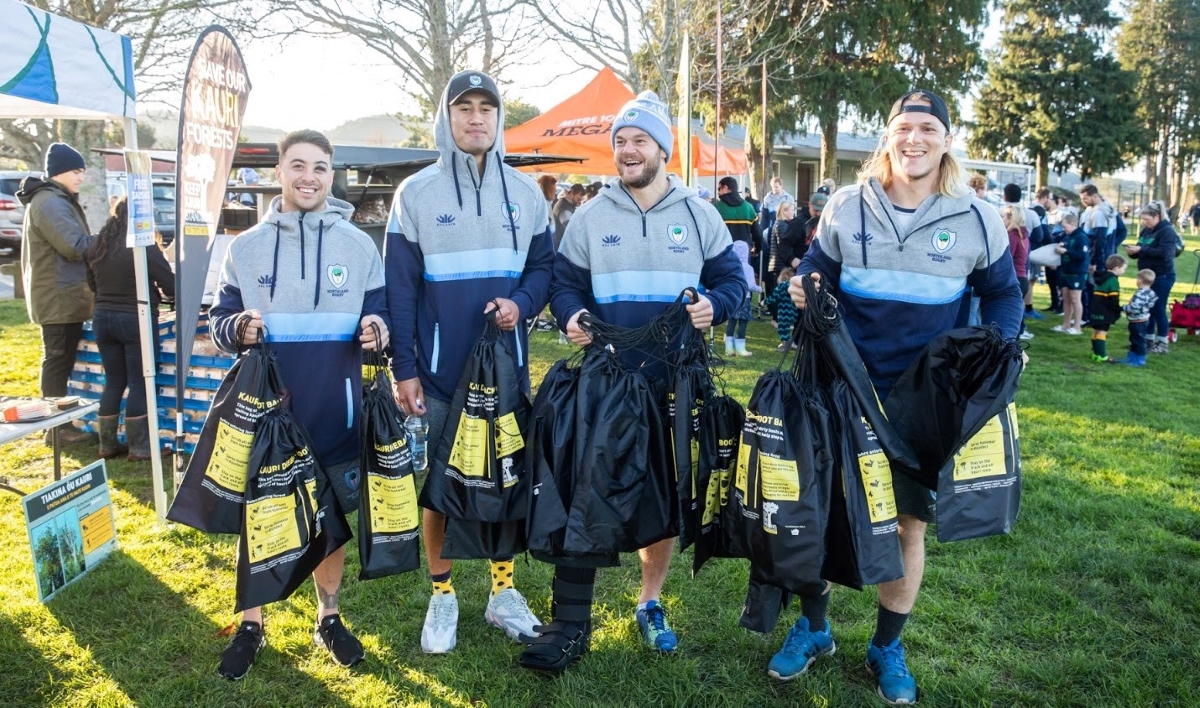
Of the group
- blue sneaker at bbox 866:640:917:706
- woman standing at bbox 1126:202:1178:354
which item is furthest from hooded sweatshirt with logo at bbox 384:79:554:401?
woman standing at bbox 1126:202:1178:354

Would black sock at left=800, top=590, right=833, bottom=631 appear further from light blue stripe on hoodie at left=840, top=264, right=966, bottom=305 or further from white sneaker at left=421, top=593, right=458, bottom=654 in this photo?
white sneaker at left=421, top=593, right=458, bottom=654

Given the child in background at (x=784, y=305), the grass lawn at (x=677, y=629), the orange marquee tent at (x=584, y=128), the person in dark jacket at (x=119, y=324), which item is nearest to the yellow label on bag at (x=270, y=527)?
the grass lawn at (x=677, y=629)

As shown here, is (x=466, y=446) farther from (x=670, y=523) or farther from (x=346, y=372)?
(x=670, y=523)

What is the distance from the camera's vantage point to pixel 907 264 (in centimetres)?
256

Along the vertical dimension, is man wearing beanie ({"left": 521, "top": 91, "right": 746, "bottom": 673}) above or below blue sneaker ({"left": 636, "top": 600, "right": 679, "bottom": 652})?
above

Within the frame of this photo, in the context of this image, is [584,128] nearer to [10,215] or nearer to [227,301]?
[227,301]

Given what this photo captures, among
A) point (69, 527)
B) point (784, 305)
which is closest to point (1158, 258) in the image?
point (784, 305)

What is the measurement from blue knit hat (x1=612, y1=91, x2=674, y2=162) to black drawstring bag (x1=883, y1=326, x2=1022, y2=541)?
1147 mm

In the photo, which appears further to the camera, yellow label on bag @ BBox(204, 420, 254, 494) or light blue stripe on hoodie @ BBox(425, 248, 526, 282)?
light blue stripe on hoodie @ BBox(425, 248, 526, 282)

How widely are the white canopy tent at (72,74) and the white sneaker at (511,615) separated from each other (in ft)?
6.94

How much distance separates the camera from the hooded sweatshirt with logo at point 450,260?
282 cm

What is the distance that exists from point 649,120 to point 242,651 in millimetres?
2419

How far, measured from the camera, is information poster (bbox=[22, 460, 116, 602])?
3.35m

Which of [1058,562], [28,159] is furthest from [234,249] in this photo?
[28,159]
